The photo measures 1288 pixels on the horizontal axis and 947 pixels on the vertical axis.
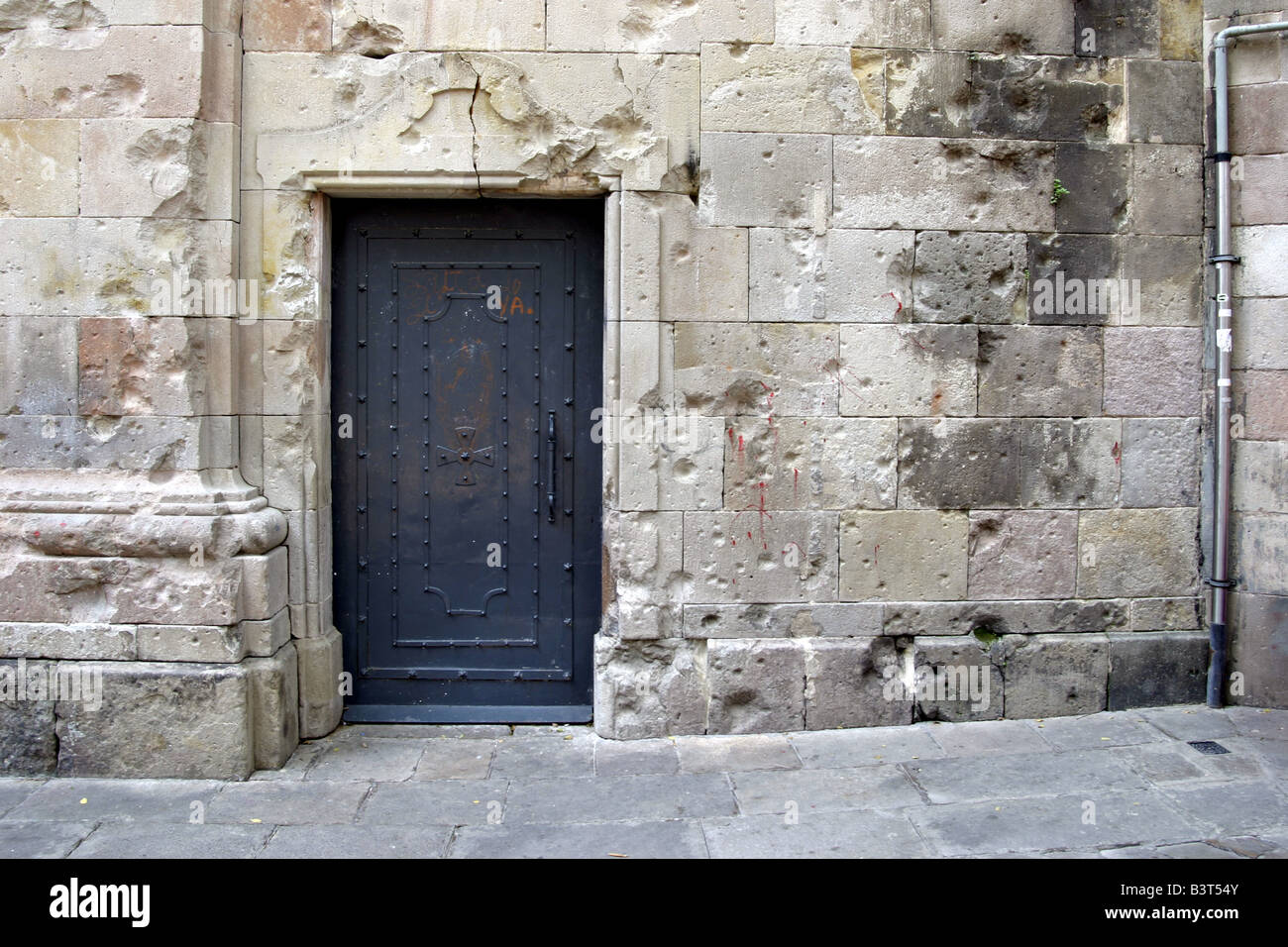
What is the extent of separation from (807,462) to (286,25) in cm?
305

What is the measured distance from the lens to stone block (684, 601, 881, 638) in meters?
4.67

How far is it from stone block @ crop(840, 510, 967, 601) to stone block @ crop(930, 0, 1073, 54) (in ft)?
7.16

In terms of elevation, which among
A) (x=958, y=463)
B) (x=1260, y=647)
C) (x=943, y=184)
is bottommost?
(x=1260, y=647)

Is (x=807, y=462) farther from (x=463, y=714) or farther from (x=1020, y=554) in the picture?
(x=463, y=714)

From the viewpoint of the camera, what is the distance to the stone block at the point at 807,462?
15.3ft

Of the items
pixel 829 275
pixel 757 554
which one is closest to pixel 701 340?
pixel 829 275

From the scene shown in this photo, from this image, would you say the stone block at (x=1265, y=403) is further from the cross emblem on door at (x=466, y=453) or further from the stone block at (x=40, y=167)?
Result: the stone block at (x=40, y=167)

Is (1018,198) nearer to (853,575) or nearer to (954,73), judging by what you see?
(954,73)

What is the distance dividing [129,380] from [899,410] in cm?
342

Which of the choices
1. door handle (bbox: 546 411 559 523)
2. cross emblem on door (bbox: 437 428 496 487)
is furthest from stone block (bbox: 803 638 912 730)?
cross emblem on door (bbox: 437 428 496 487)

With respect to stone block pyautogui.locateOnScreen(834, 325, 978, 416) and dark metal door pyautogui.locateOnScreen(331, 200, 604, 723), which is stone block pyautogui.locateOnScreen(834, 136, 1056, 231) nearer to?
stone block pyautogui.locateOnScreen(834, 325, 978, 416)

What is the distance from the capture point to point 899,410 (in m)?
4.69

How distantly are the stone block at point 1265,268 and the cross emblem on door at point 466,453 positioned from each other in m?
3.65

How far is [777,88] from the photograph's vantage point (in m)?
4.61
